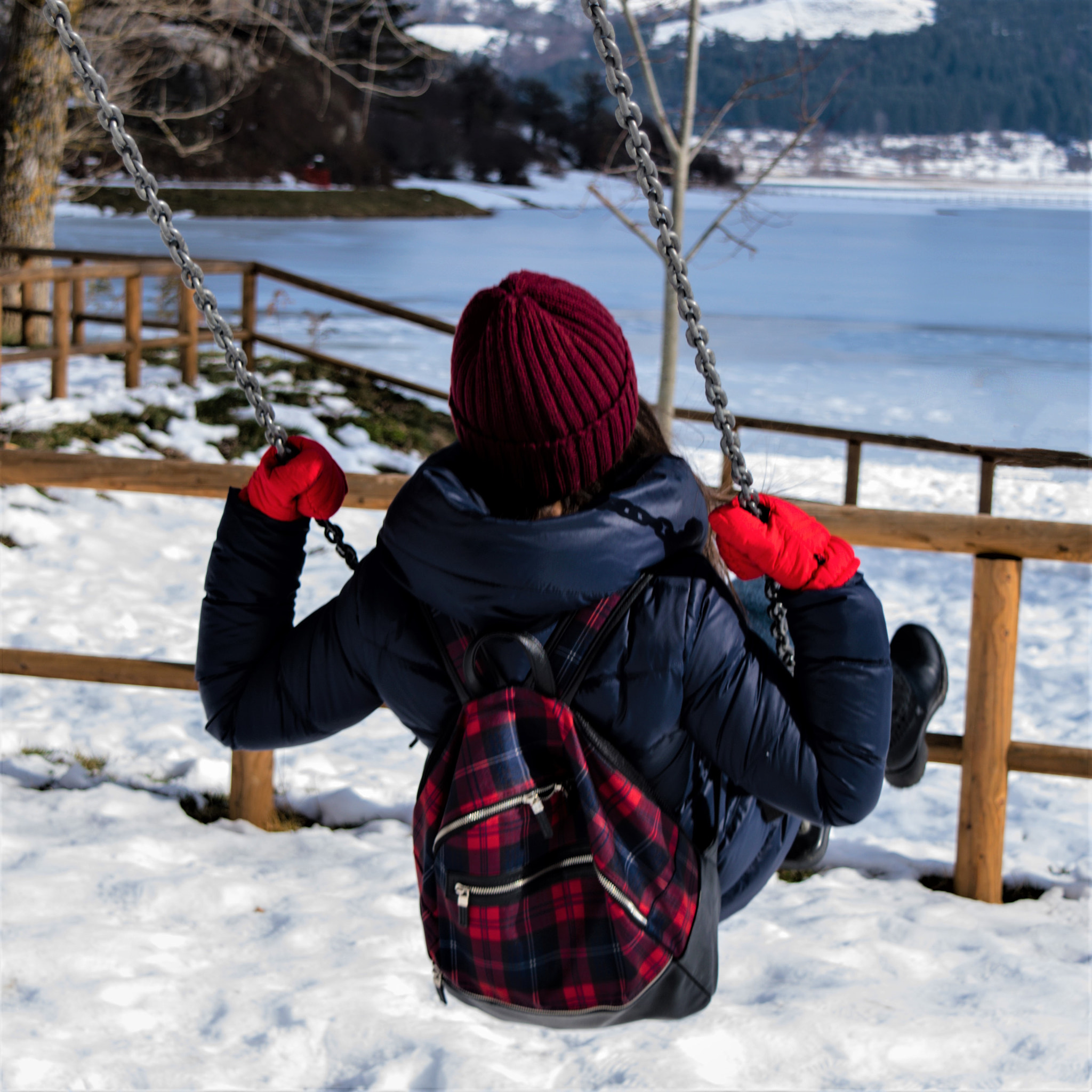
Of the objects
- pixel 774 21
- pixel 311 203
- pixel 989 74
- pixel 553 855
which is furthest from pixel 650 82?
pixel 989 74

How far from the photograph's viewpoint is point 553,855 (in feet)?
3.85

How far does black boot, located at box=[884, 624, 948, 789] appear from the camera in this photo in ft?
5.80

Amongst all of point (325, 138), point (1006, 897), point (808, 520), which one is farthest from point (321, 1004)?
point (325, 138)

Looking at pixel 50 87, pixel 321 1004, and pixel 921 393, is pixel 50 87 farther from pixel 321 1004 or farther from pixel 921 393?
pixel 921 393

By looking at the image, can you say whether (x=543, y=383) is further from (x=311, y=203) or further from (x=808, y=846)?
(x=311, y=203)

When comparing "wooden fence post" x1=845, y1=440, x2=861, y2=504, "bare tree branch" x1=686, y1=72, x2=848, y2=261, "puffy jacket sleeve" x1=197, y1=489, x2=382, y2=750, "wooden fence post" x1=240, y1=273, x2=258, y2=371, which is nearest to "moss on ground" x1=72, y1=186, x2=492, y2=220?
"wooden fence post" x1=240, y1=273, x2=258, y2=371

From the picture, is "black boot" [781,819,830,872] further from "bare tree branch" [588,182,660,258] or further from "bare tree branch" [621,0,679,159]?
"bare tree branch" [621,0,679,159]

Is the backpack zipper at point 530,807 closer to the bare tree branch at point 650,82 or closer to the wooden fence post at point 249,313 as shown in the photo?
the bare tree branch at point 650,82

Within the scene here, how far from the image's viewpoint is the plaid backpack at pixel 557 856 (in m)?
1.13

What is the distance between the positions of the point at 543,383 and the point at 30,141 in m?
8.91

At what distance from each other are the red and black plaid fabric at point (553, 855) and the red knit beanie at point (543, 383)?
16 centimetres

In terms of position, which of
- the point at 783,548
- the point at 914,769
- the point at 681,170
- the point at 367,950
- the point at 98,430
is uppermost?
the point at 681,170

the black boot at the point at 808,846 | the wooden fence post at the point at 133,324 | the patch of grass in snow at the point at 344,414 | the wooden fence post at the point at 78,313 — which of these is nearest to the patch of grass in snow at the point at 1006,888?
the black boot at the point at 808,846

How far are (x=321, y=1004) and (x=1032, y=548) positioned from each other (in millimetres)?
1640
